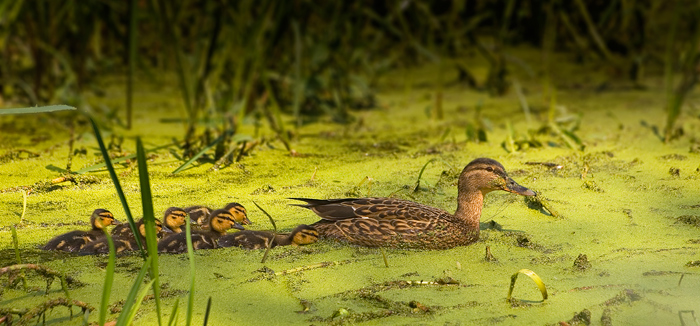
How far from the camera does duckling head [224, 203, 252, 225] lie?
3508 millimetres

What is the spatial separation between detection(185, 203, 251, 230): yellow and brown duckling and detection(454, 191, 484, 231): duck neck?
0.94 meters

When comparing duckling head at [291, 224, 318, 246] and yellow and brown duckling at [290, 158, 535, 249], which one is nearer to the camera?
duckling head at [291, 224, 318, 246]

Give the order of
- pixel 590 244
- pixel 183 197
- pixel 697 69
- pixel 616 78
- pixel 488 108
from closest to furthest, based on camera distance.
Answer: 1. pixel 590 244
2. pixel 183 197
3. pixel 697 69
4. pixel 488 108
5. pixel 616 78

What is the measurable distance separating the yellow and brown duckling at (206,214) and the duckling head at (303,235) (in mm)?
348

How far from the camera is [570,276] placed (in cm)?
297

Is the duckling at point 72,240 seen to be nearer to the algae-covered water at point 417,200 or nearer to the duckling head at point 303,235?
the algae-covered water at point 417,200

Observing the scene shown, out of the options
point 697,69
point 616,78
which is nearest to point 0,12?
point 697,69

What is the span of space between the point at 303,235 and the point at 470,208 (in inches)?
30.3

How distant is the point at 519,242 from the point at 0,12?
3.25m

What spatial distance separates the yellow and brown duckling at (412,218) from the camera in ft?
11.1

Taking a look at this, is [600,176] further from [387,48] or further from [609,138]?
[387,48]

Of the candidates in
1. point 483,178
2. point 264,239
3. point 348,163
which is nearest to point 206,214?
point 264,239

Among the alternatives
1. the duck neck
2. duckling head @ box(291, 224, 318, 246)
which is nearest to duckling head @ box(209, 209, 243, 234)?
duckling head @ box(291, 224, 318, 246)

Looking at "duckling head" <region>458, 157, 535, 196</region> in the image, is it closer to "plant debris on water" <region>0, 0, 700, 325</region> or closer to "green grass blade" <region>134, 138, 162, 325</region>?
"plant debris on water" <region>0, 0, 700, 325</region>
